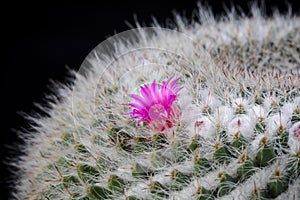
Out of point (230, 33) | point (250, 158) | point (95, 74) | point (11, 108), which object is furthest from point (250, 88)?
point (11, 108)

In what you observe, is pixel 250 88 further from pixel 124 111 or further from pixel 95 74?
pixel 95 74

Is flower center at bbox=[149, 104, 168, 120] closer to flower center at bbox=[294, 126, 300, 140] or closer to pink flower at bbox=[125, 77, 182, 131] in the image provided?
pink flower at bbox=[125, 77, 182, 131]

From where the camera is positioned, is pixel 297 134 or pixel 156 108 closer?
pixel 297 134

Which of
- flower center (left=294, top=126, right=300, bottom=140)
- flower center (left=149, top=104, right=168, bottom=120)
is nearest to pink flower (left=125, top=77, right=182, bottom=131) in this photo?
flower center (left=149, top=104, right=168, bottom=120)

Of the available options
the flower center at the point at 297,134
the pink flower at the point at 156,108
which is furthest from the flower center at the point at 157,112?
the flower center at the point at 297,134

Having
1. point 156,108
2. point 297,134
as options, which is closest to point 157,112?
point 156,108

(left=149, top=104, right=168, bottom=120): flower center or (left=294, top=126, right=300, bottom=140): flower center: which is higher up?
(left=149, top=104, right=168, bottom=120): flower center

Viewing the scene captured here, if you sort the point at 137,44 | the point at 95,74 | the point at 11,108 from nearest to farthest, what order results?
the point at 95,74
the point at 137,44
the point at 11,108

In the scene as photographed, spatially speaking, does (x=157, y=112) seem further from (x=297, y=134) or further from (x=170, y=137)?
(x=297, y=134)
